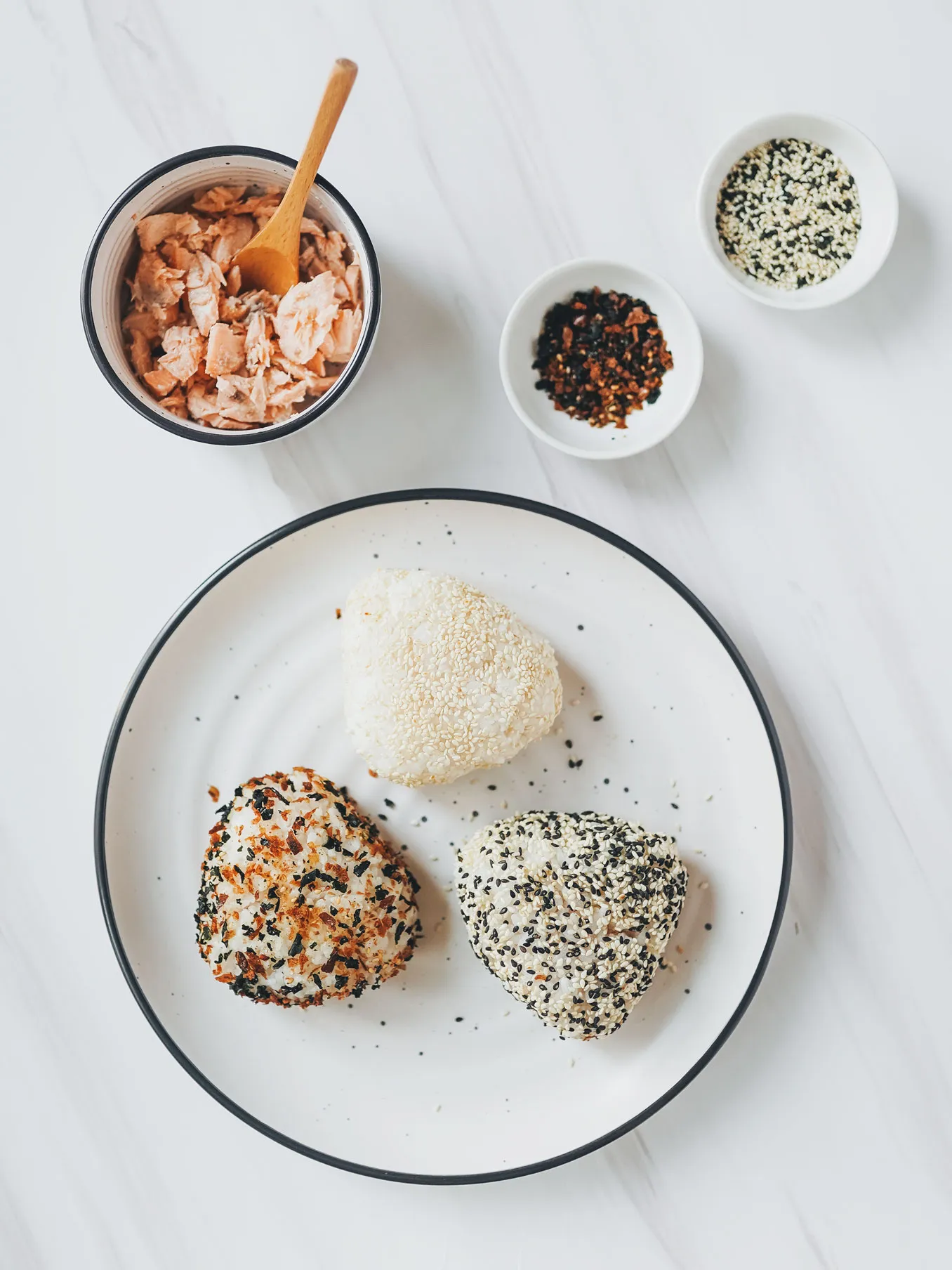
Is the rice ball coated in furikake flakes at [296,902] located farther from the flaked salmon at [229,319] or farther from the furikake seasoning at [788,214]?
the furikake seasoning at [788,214]

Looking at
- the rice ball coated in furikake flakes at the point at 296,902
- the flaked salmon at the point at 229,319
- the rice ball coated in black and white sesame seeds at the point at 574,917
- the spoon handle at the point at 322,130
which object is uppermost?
the spoon handle at the point at 322,130

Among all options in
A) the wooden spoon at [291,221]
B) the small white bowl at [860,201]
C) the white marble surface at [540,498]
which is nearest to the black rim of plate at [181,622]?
the white marble surface at [540,498]

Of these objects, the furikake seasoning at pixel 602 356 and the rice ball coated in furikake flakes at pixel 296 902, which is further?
the furikake seasoning at pixel 602 356

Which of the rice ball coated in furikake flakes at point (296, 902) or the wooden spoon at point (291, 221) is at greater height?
the wooden spoon at point (291, 221)

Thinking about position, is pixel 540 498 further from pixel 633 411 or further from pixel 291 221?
pixel 291 221

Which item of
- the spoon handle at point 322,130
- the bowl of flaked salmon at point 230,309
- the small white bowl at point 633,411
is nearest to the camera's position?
the spoon handle at point 322,130

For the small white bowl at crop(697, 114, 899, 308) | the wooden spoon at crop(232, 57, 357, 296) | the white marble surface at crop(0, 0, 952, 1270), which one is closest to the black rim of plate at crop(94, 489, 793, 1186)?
the white marble surface at crop(0, 0, 952, 1270)

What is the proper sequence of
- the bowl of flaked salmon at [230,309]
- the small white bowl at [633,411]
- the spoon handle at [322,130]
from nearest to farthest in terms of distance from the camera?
1. the spoon handle at [322,130]
2. the bowl of flaked salmon at [230,309]
3. the small white bowl at [633,411]
